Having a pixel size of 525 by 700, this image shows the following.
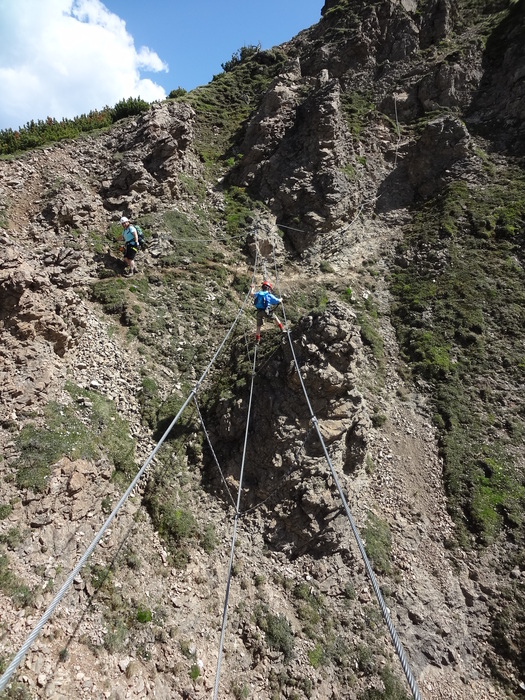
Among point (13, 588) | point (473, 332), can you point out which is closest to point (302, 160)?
point (473, 332)

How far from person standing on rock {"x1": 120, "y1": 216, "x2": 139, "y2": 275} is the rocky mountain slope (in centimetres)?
49

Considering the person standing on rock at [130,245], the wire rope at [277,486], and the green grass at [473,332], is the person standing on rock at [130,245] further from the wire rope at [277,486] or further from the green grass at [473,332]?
the green grass at [473,332]

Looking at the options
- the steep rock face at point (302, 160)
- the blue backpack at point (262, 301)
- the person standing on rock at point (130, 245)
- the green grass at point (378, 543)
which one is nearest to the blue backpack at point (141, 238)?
the person standing on rock at point (130, 245)

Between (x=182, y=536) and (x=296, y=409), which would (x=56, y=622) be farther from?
(x=296, y=409)

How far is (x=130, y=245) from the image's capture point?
17438mm

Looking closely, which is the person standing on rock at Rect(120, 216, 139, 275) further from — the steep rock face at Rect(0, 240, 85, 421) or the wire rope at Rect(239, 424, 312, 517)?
the wire rope at Rect(239, 424, 312, 517)

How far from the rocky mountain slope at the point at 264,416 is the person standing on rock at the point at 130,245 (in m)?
0.49

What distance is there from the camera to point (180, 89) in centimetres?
3359

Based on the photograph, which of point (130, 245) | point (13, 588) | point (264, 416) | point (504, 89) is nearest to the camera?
point (13, 588)

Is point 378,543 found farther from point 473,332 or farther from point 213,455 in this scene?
point 473,332

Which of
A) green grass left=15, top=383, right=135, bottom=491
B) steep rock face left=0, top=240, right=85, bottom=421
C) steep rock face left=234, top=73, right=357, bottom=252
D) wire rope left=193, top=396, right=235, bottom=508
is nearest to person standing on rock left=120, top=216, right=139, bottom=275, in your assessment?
steep rock face left=0, top=240, right=85, bottom=421

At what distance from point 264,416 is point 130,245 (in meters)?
10.6

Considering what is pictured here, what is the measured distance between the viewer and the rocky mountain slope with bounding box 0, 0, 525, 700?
9383 mm

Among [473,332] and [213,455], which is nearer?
[213,455]
